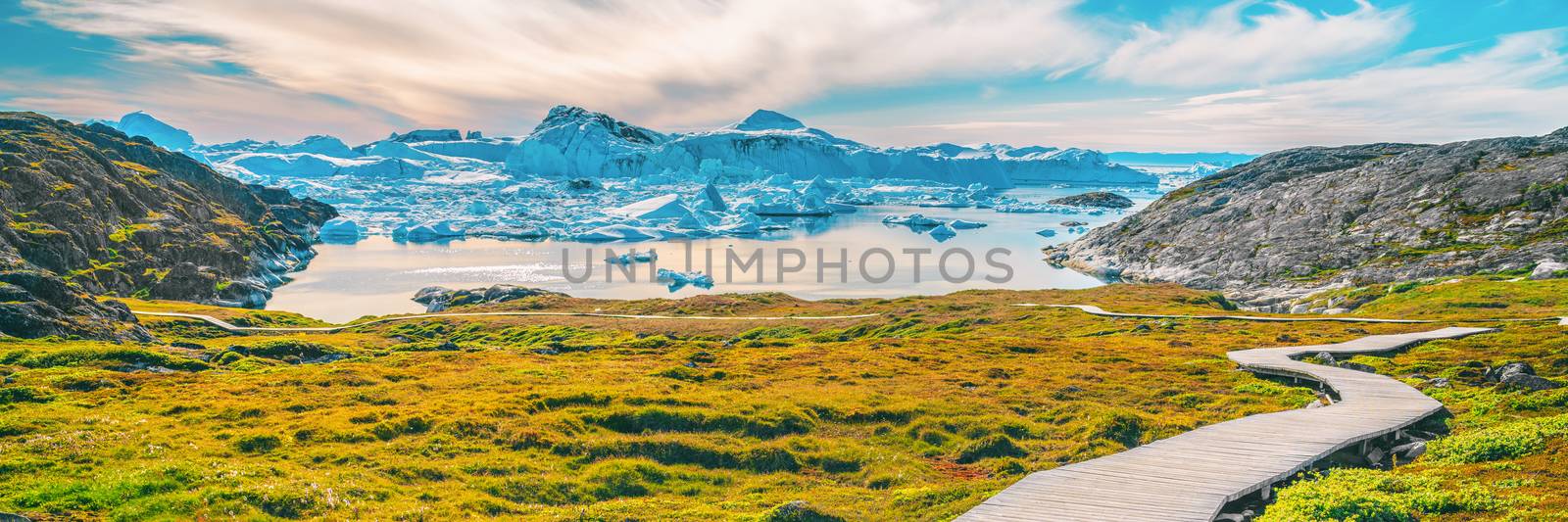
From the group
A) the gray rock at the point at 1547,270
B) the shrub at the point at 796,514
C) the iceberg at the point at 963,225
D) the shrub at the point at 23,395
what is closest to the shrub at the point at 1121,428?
the shrub at the point at 796,514

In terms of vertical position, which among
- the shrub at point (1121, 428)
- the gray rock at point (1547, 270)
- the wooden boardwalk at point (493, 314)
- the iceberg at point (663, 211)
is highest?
the iceberg at point (663, 211)

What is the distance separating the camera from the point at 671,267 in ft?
356

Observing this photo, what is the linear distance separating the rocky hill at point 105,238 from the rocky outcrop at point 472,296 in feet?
70.8

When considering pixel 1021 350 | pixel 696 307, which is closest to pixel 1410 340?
pixel 1021 350

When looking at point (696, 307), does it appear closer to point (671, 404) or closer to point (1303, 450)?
point (671, 404)

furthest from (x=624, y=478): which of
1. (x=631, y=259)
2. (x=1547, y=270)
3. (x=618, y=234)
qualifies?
(x=618, y=234)

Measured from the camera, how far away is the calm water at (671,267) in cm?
8862

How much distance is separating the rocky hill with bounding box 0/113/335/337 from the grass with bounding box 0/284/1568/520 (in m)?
8.57

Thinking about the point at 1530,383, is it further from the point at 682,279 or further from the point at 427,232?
the point at 427,232

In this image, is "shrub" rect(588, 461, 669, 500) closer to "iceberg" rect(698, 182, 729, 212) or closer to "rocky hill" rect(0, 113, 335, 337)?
"rocky hill" rect(0, 113, 335, 337)

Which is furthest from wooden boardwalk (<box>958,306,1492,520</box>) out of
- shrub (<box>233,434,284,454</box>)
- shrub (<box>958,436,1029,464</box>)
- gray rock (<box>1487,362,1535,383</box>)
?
shrub (<box>233,434,284,454</box>)

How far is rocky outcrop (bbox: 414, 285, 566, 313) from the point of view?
78750mm

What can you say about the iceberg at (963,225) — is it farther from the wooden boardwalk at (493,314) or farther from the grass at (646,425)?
the grass at (646,425)

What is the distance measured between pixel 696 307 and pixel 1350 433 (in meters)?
55.0
